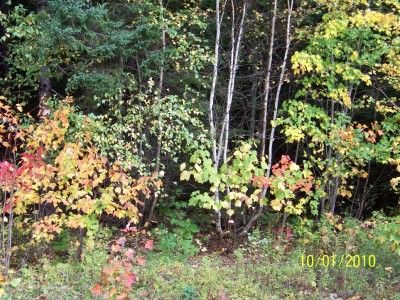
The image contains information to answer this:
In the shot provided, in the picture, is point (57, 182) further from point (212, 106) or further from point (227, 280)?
point (212, 106)

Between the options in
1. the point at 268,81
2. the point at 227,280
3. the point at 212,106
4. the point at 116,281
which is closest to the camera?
the point at 116,281

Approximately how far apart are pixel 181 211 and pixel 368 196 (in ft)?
13.1

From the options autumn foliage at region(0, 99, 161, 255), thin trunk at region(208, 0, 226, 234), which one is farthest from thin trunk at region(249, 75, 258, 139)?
autumn foliage at region(0, 99, 161, 255)

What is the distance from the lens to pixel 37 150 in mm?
5504

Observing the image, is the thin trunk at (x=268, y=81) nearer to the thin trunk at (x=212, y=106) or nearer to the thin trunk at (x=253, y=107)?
the thin trunk at (x=253, y=107)

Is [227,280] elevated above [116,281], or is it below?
below


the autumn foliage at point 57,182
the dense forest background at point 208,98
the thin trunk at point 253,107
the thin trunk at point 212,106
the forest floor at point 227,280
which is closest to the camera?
the forest floor at point 227,280
